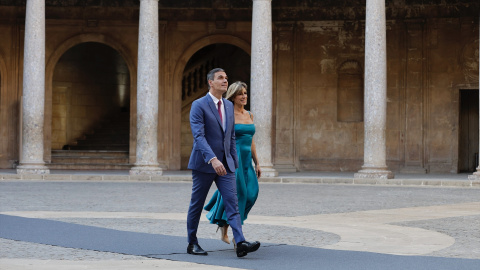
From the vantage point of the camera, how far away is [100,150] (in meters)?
31.5

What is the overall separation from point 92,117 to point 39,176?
10.6 metres

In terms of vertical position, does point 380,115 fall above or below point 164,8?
below

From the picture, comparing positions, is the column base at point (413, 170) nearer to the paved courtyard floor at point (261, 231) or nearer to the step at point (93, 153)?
the paved courtyard floor at point (261, 231)

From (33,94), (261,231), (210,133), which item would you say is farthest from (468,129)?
(210,133)

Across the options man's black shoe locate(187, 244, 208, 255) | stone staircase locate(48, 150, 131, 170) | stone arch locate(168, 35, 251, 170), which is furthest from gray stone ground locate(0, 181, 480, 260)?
stone arch locate(168, 35, 251, 170)

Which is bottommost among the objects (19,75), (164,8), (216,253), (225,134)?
(216,253)

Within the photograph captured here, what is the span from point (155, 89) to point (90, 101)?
10163mm

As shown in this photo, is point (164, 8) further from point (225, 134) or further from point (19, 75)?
point (225, 134)

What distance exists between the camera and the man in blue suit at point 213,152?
27.8 feet

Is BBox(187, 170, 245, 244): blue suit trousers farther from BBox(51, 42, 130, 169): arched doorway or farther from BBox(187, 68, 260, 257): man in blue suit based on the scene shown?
BBox(51, 42, 130, 169): arched doorway

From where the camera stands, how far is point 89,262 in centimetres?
782

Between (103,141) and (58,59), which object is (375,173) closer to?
(103,141)

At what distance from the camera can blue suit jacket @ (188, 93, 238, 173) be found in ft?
28.0

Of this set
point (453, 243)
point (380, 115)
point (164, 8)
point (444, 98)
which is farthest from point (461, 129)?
point (453, 243)
